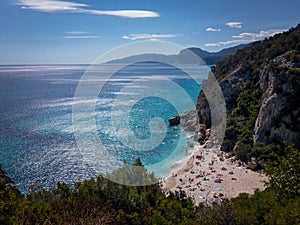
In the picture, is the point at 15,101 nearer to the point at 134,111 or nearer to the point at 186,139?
the point at 134,111

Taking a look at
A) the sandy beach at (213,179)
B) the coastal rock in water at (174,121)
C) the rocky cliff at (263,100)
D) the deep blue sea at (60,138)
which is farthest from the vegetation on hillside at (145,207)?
the coastal rock in water at (174,121)

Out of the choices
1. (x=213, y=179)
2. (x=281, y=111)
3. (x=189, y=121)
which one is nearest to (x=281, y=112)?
(x=281, y=111)

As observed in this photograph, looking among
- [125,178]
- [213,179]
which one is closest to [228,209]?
[125,178]

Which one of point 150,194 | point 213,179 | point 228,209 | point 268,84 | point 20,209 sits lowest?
point 213,179

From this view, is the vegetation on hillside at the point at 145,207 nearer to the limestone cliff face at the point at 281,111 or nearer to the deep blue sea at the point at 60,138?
the deep blue sea at the point at 60,138

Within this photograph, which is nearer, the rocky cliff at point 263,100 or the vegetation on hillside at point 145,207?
the vegetation on hillside at point 145,207
